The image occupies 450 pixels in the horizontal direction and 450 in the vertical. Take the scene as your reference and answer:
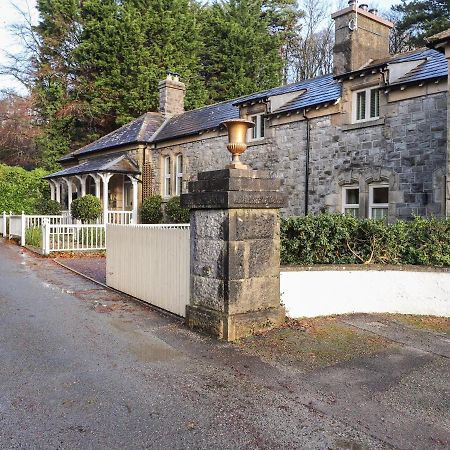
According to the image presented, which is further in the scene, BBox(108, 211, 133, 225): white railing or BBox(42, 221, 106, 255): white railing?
BBox(108, 211, 133, 225): white railing

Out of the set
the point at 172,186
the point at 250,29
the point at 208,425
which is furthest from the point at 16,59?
the point at 208,425

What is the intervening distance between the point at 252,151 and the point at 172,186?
5.93 meters

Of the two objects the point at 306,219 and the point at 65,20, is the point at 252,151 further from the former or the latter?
the point at 65,20

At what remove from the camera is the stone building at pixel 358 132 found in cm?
1118

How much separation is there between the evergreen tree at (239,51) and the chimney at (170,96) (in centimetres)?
967

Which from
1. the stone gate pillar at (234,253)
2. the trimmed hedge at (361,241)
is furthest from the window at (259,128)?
the stone gate pillar at (234,253)

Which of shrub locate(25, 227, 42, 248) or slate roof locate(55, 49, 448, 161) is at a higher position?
slate roof locate(55, 49, 448, 161)

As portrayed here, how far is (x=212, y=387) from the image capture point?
163 inches

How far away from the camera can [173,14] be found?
33312mm

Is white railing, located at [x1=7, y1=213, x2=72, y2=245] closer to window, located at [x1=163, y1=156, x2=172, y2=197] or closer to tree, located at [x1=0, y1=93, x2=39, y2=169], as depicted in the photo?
window, located at [x1=163, y1=156, x2=172, y2=197]

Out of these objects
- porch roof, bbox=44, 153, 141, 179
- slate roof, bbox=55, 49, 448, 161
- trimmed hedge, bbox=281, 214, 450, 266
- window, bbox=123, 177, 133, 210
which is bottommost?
trimmed hedge, bbox=281, 214, 450, 266

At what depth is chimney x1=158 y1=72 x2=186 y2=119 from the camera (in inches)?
974

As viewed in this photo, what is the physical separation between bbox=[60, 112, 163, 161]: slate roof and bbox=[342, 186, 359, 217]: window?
12.0 m

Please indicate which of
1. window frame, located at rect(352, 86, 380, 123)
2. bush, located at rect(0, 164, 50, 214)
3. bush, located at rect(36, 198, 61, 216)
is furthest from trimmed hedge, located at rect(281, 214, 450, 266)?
bush, located at rect(0, 164, 50, 214)
